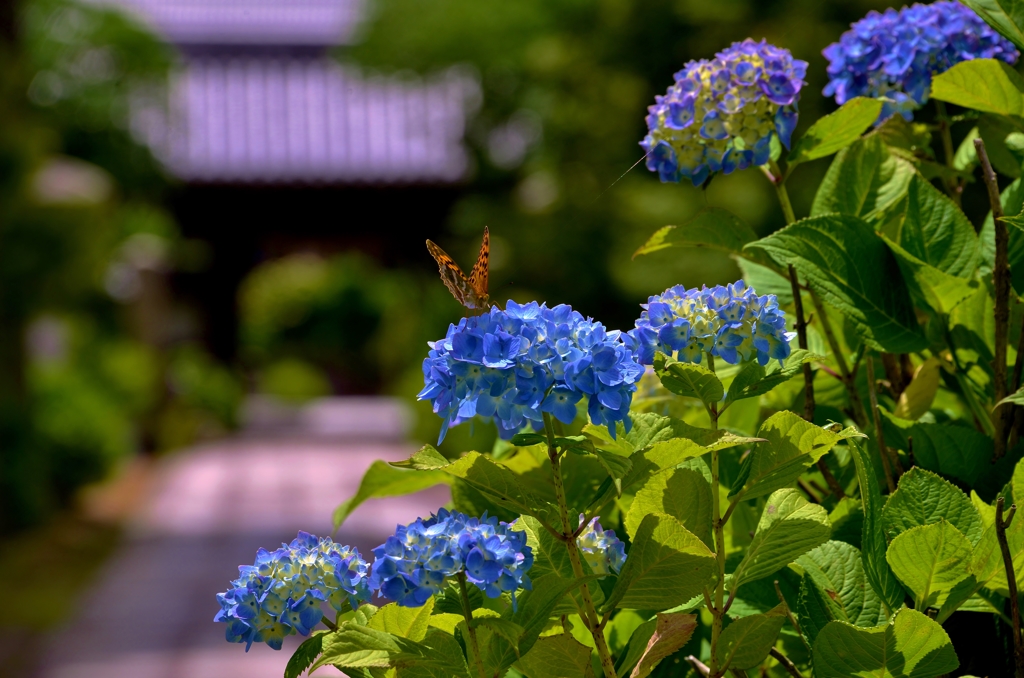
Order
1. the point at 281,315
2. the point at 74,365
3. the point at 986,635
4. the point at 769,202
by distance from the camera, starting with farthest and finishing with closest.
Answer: the point at 281,315 < the point at 74,365 < the point at 769,202 < the point at 986,635

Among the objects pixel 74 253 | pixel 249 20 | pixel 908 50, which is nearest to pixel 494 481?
pixel 908 50

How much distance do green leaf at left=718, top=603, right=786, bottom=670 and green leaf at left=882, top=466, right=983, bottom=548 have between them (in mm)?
80

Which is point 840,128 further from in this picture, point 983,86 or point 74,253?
point 74,253

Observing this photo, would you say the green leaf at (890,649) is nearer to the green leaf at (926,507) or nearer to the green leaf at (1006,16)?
the green leaf at (926,507)

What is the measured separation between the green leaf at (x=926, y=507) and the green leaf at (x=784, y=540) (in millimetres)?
46

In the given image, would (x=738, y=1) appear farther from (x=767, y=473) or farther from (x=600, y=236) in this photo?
(x=767, y=473)

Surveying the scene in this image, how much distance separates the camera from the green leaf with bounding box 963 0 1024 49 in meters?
0.66

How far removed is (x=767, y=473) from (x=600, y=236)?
785 centimetres

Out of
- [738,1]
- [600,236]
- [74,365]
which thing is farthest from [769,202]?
[74,365]

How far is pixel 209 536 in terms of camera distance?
7.12 meters

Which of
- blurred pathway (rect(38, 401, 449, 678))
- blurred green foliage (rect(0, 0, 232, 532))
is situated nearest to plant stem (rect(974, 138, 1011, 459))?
blurred pathway (rect(38, 401, 449, 678))

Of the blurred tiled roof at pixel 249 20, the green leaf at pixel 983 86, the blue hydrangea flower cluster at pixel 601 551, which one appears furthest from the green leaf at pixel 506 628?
the blurred tiled roof at pixel 249 20

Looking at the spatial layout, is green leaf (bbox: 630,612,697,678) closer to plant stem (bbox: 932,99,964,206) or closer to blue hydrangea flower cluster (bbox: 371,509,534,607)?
blue hydrangea flower cluster (bbox: 371,509,534,607)

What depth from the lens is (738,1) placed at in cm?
627
